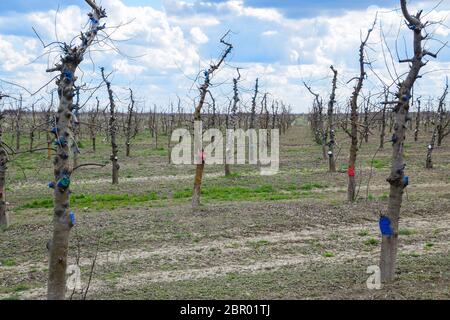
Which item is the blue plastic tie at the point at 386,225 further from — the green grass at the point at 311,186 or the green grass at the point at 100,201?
the green grass at the point at 311,186

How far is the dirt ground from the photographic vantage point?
325 inches

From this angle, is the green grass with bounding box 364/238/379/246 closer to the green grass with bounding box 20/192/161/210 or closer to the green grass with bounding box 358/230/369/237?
the green grass with bounding box 358/230/369/237

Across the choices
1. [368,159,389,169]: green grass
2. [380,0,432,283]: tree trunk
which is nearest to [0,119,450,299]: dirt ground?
[380,0,432,283]: tree trunk

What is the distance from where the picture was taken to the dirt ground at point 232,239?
27.1 ft

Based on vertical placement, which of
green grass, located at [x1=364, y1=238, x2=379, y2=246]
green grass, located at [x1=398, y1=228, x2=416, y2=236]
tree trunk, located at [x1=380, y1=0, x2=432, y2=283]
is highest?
tree trunk, located at [x1=380, y1=0, x2=432, y2=283]

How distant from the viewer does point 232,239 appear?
11.9m

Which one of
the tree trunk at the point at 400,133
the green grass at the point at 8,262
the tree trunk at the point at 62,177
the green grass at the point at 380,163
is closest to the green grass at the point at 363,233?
the tree trunk at the point at 400,133

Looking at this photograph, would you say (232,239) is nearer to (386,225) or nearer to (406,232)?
(406,232)

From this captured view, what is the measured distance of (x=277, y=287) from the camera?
8.22 meters

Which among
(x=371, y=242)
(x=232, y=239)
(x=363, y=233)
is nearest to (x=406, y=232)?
(x=363, y=233)

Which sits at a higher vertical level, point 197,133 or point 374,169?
point 197,133
